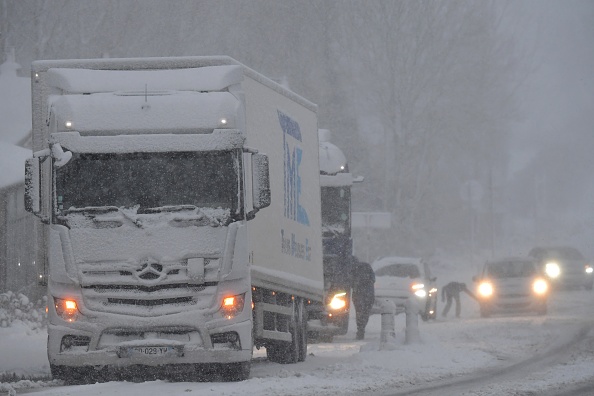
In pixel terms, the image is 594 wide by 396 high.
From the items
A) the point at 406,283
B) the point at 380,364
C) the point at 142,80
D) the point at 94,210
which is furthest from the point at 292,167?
the point at 406,283

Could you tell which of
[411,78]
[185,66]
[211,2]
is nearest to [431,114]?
[411,78]

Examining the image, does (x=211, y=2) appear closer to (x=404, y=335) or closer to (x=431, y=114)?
(x=431, y=114)

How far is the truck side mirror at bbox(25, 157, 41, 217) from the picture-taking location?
1393 centimetres

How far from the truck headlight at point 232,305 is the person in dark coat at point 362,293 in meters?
11.9

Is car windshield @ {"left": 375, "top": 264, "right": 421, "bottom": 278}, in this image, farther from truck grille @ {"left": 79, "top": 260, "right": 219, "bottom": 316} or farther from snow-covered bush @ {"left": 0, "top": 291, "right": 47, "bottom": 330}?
truck grille @ {"left": 79, "top": 260, "right": 219, "bottom": 316}

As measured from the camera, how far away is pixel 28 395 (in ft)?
44.0

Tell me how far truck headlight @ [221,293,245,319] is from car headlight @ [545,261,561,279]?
32.4 meters

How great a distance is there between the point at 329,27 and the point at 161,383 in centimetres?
5422

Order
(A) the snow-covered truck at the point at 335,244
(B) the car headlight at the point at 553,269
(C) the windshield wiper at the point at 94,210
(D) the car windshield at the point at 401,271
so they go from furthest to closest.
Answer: (B) the car headlight at the point at 553,269
(D) the car windshield at the point at 401,271
(A) the snow-covered truck at the point at 335,244
(C) the windshield wiper at the point at 94,210

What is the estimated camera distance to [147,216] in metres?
14.3

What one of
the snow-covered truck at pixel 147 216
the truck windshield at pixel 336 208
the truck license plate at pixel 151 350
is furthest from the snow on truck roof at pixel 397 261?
the truck license plate at pixel 151 350

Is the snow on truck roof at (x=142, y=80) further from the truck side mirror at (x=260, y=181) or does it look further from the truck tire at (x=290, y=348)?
the truck tire at (x=290, y=348)

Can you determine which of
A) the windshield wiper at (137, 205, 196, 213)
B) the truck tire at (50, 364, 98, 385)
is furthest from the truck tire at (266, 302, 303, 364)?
the windshield wiper at (137, 205, 196, 213)

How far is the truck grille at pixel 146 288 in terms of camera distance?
555 inches
